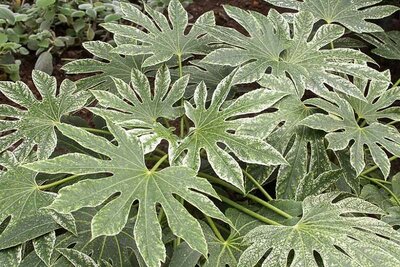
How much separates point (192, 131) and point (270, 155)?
211 millimetres

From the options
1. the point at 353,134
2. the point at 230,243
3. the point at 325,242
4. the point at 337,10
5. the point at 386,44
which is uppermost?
the point at 337,10

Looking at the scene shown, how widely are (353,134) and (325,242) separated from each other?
0.39m

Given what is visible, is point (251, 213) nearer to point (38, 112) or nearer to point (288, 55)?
point (288, 55)

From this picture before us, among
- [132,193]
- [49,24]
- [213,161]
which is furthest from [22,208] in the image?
[49,24]

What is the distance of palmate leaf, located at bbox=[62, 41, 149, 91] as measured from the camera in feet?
5.94

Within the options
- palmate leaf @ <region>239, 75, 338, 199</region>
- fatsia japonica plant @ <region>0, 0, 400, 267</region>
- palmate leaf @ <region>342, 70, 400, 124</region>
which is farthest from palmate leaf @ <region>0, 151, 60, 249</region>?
palmate leaf @ <region>342, 70, 400, 124</region>

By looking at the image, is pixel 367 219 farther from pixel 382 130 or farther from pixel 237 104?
pixel 237 104

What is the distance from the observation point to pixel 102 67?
1.83m

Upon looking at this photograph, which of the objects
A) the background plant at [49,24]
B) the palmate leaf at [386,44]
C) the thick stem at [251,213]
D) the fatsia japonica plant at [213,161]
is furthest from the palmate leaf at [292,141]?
the background plant at [49,24]

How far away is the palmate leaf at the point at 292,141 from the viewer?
59.0 inches

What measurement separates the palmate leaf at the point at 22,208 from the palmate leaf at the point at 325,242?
0.49 metres

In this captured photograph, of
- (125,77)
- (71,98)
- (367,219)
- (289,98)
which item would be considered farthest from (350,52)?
(71,98)

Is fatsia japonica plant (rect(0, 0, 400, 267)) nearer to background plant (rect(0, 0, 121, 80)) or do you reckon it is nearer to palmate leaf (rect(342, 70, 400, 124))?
palmate leaf (rect(342, 70, 400, 124))

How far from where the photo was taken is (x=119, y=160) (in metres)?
1.25
